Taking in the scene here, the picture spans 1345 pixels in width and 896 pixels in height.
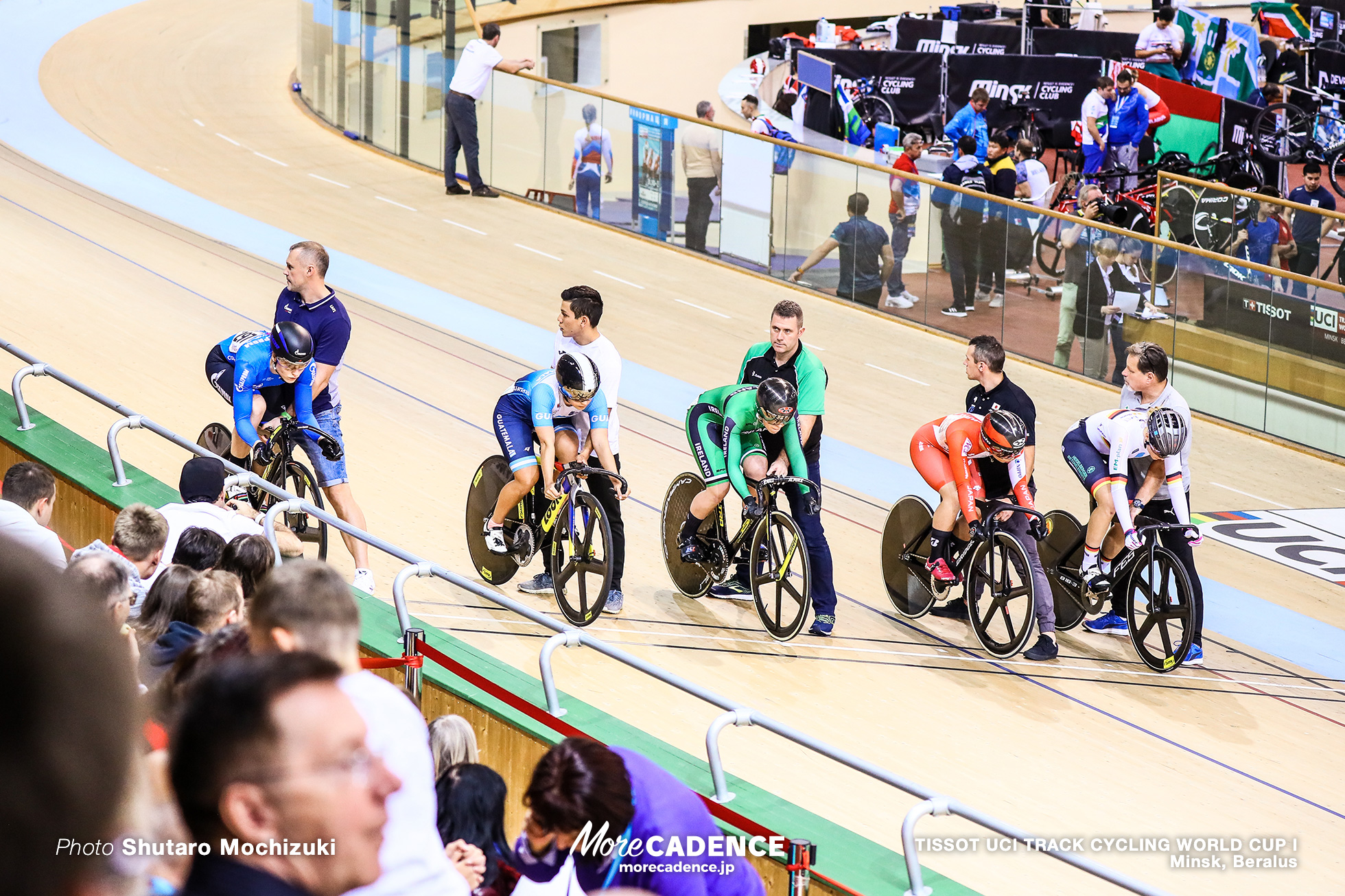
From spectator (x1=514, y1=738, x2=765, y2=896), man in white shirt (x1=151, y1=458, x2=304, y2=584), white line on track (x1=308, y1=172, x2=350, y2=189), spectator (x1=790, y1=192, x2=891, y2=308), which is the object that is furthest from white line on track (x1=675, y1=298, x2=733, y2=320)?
spectator (x1=514, y1=738, x2=765, y2=896)

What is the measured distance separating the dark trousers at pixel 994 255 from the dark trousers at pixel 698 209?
2.86 metres

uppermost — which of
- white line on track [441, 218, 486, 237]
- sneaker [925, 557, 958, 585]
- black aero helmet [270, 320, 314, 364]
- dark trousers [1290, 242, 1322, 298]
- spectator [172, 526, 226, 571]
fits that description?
black aero helmet [270, 320, 314, 364]

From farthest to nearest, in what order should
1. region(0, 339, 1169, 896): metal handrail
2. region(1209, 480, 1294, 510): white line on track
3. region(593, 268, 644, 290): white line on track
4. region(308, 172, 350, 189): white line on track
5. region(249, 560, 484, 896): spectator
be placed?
region(308, 172, 350, 189): white line on track → region(593, 268, 644, 290): white line on track → region(1209, 480, 1294, 510): white line on track → region(0, 339, 1169, 896): metal handrail → region(249, 560, 484, 896): spectator

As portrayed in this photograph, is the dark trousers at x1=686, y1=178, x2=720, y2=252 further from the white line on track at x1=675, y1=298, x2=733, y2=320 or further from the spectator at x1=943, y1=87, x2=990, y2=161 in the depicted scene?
the spectator at x1=943, y1=87, x2=990, y2=161

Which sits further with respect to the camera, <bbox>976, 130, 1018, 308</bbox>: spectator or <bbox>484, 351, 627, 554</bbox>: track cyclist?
<bbox>976, 130, 1018, 308</bbox>: spectator

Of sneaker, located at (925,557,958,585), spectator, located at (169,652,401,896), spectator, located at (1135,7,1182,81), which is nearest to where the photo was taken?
spectator, located at (169,652,401,896)

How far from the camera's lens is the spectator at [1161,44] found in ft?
65.5

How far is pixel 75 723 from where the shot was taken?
1036 mm

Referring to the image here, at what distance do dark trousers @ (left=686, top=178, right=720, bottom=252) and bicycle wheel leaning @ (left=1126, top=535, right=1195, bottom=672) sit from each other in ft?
24.7

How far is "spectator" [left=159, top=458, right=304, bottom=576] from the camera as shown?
516 cm

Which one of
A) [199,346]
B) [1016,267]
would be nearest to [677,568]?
[199,346]

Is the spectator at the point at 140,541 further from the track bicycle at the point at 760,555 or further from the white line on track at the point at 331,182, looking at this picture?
the white line on track at the point at 331,182

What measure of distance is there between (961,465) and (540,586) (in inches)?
79.7

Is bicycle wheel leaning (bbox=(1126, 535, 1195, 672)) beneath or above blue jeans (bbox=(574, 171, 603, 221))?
beneath
